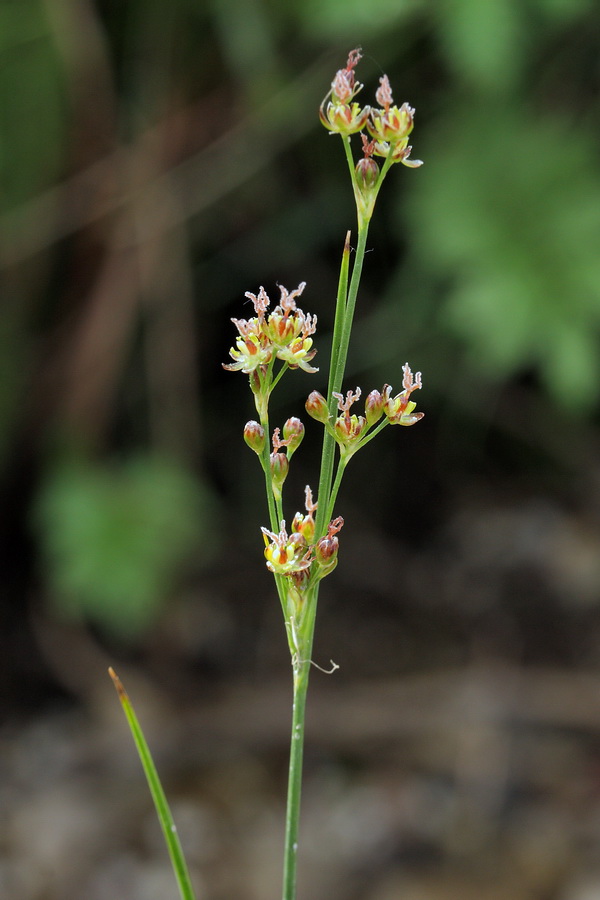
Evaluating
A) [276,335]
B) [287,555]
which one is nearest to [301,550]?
[287,555]

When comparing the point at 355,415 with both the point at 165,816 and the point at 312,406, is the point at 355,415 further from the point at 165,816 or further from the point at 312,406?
the point at 165,816

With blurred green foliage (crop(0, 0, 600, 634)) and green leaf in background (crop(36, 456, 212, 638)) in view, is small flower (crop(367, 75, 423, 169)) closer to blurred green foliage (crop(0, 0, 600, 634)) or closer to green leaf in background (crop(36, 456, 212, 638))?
blurred green foliage (crop(0, 0, 600, 634))

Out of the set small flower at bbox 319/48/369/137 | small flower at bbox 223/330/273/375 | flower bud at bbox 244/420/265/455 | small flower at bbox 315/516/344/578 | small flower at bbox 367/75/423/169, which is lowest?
small flower at bbox 315/516/344/578

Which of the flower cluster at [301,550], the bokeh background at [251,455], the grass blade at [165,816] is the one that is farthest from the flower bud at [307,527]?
the bokeh background at [251,455]

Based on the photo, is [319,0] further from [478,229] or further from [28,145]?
[28,145]

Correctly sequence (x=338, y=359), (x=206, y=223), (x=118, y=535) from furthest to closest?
(x=206, y=223) → (x=118, y=535) → (x=338, y=359)

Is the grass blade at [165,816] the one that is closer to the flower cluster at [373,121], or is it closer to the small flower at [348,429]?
the small flower at [348,429]

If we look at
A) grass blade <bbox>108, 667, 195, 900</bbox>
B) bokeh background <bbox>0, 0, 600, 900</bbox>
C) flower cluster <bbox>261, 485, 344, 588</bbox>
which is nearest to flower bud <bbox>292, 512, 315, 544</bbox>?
flower cluster <bbox>261, 485, 344, 588</bbox>
